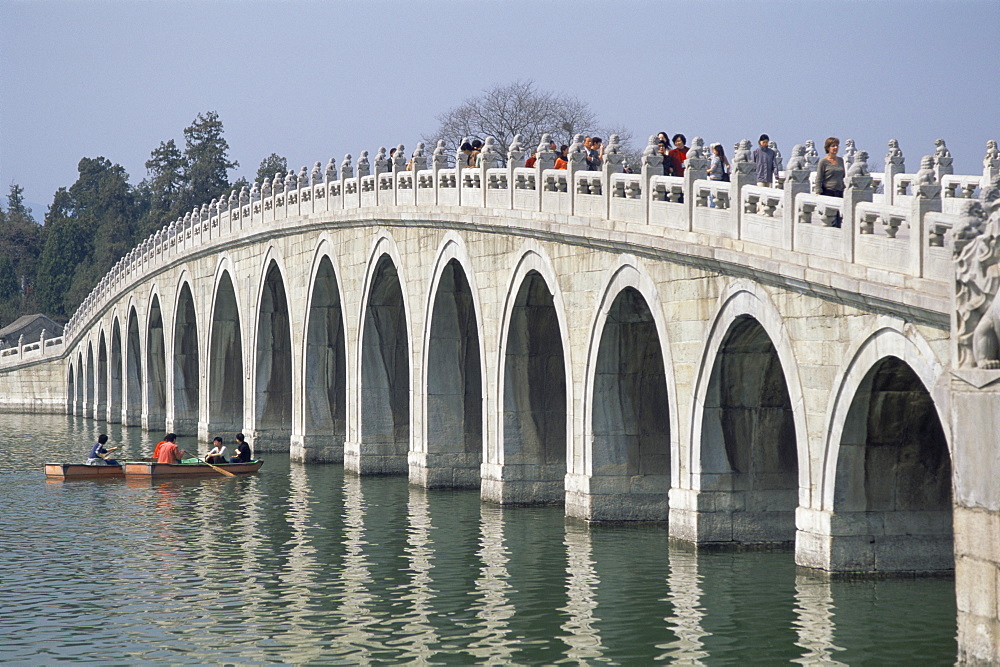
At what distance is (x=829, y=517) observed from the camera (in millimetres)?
17688

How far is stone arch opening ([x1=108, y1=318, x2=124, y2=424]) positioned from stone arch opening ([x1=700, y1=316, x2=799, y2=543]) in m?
47.2

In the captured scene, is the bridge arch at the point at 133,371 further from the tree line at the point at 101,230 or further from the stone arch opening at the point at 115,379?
the tree line at the point at 101,230

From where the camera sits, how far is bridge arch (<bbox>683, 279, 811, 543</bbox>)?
20672 millimetres

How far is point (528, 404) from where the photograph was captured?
89.4 feet

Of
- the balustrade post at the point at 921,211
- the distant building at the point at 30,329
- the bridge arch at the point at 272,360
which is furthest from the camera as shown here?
the distant building at the point at 30,329

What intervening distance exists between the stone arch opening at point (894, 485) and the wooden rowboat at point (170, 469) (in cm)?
2002

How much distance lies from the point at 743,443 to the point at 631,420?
3.47m

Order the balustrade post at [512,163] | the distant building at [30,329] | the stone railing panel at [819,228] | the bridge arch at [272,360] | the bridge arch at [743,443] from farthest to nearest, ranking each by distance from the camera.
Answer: the distant building at [30,329] → the bridge arch at [272,360] → the balustrade post at [512,163] → the bridge arch at [743,443] → the stone railing panel at [819,228]

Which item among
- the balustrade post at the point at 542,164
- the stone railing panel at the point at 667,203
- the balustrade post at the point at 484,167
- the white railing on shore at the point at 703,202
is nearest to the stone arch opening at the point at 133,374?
the white railing on shore at the point at 703,202

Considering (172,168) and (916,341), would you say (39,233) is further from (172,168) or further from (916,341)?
(916,341)

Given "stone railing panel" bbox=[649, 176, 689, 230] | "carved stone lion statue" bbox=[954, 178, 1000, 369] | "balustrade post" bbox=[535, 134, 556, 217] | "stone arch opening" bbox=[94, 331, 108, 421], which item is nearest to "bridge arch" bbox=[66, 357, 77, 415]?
"stone arch opening" bbox=[94, 331, 108, 421]

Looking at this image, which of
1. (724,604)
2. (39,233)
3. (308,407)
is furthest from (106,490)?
(39,233)

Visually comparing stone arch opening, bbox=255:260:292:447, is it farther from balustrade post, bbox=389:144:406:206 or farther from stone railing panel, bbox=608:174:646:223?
stone railing panel, bbox=608:174:646:223

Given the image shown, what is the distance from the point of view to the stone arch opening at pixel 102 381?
66250 mm
